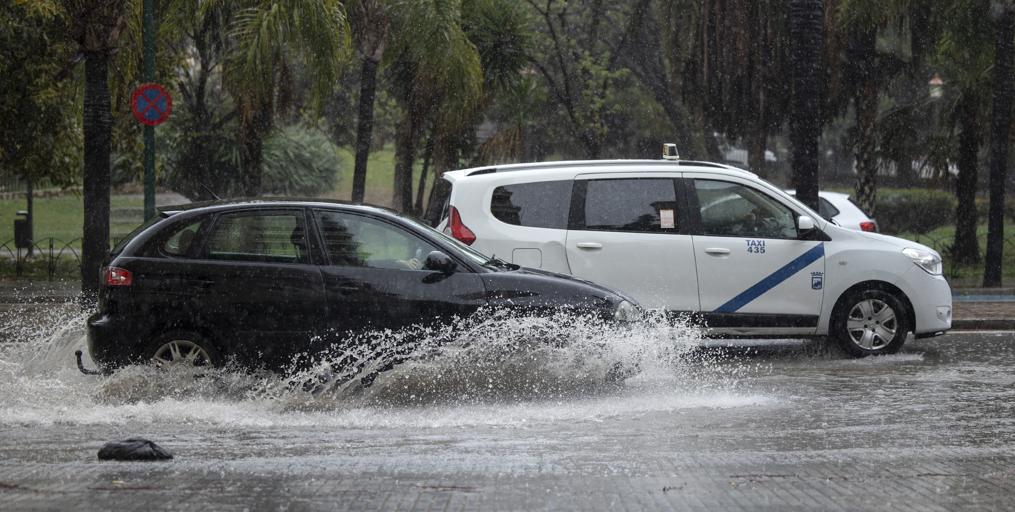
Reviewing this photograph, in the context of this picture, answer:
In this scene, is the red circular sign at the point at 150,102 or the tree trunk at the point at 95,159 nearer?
the tree trunk at the point at 95,159

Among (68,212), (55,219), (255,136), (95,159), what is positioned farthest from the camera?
(68,212)

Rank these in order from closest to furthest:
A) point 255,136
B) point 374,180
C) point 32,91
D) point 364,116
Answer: point 364,116, point 255,136, point 32,91, point 374,180

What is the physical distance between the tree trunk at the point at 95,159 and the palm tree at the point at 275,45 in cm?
196

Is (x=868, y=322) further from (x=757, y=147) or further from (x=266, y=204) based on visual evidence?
(x=757, y=147)

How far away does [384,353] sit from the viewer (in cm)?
884

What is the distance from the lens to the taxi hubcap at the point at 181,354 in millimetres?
8773

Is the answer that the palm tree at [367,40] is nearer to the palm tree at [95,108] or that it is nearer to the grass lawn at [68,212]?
the palm tree at [95,108]

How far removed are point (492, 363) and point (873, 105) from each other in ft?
66.5

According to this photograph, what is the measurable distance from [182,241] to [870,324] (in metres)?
6.27

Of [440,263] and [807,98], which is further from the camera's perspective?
[807,98]

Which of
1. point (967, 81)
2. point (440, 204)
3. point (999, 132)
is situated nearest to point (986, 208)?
point (967, 81)

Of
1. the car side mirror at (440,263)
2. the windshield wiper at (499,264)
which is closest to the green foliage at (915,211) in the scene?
the windshield wiper at (499,264)

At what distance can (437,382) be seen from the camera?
8.88 m

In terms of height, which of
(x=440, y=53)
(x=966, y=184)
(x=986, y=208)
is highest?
(x=440, y=53)
